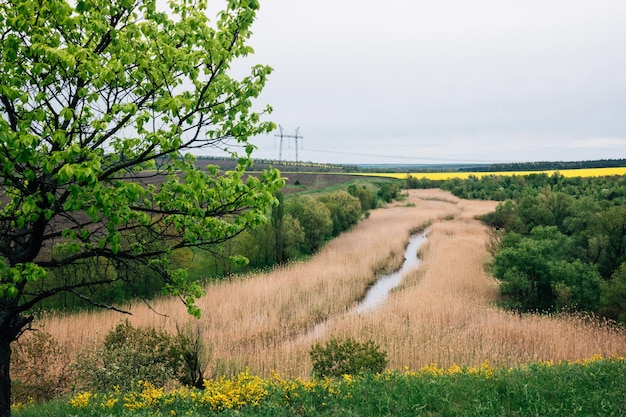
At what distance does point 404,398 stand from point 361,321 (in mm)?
11828

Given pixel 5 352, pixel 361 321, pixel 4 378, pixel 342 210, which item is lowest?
pixel 361 321

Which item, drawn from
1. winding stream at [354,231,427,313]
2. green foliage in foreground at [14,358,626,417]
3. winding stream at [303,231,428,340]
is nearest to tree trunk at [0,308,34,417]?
green foliage in foreground at [14,358,626,417]

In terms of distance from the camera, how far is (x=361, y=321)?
20.3 m

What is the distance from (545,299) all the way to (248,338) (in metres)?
16.7

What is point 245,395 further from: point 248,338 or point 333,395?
point 248,338

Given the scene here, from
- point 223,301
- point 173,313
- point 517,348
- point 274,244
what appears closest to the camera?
point 517,348

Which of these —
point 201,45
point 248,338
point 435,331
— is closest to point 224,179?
point 201,45

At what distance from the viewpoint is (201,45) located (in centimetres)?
822

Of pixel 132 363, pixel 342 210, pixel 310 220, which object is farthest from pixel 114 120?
pixel 342 210

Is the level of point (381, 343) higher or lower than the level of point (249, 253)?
lower

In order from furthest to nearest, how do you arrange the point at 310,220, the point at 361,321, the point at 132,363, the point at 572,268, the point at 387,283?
the point at 310,220 < the point at 387,283 < the point at 572,268 < the point at 361,321 < the point at 132,363

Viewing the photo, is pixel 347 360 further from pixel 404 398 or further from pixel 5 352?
pixel 5 352

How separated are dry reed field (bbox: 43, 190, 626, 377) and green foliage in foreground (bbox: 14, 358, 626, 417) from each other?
5.67m

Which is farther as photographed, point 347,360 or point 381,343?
point 381,343
